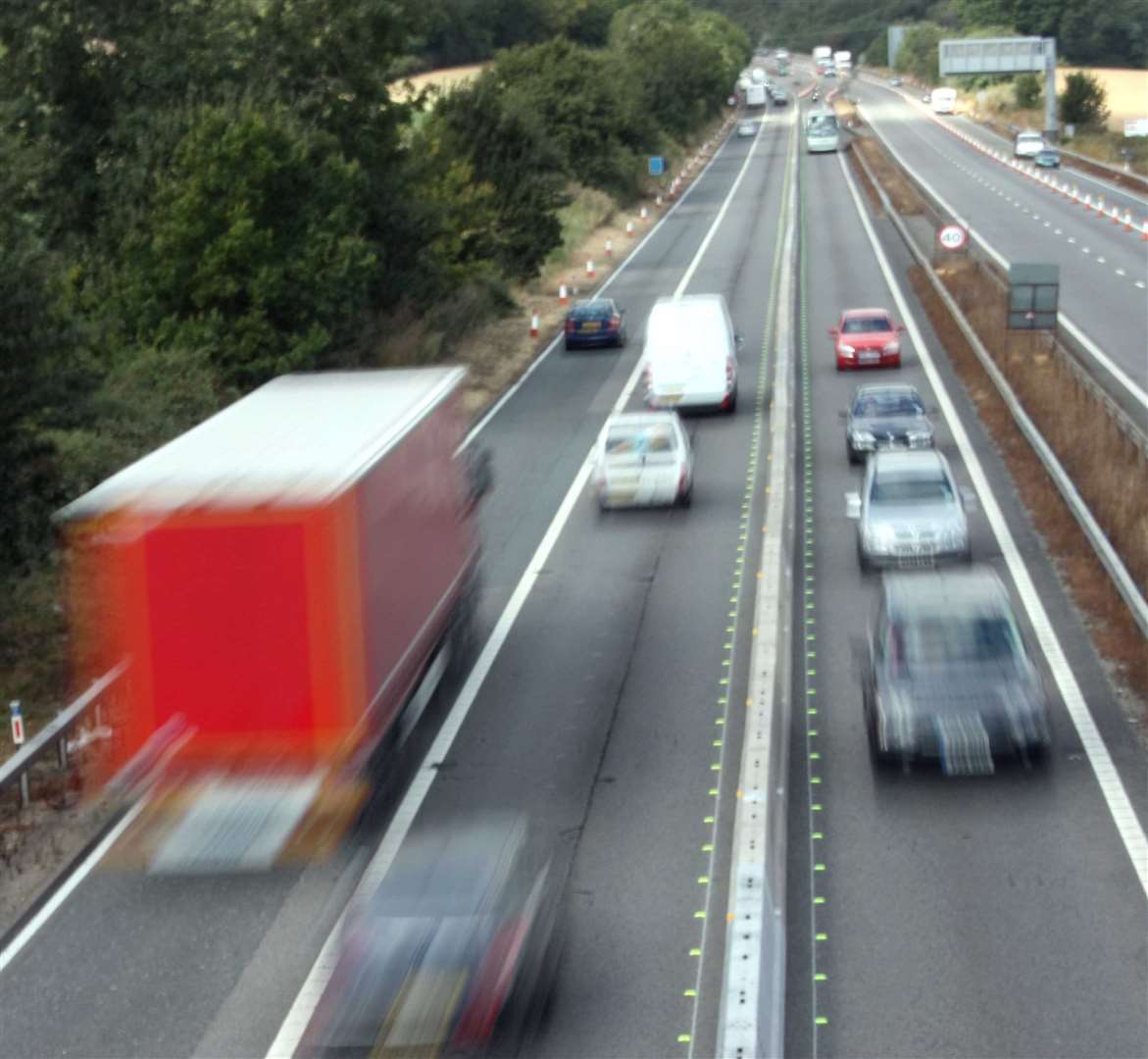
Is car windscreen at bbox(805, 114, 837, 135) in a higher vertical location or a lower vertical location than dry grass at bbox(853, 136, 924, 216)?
higher

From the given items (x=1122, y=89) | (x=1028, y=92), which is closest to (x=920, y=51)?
(x=1122, y=89)

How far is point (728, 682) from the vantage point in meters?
19.6

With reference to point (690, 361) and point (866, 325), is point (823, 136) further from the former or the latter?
point (690, 361)

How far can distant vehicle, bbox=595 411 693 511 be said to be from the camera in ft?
91.4

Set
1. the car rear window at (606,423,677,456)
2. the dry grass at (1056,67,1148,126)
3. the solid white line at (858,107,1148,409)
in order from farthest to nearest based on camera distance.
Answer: the dry grass at (1056,67,1148,126) → the solid white line at (858,107,1148,409) → the car rear window at (606,423,677,456)

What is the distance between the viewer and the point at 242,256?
32938mm

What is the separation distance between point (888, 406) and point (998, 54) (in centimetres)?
9223

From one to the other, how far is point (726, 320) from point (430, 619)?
20511 millimetres

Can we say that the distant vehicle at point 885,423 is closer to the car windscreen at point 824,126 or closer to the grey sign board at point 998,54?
the car windscreen at point 824,126

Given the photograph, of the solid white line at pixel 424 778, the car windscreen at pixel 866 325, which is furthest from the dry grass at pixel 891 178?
the solid white line at pixel 424 778

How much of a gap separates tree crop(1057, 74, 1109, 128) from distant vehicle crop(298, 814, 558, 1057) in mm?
113888

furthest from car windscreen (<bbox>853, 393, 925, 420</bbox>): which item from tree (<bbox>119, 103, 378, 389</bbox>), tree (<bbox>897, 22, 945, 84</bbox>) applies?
tree (<bbox>897, 22, 945, 84</bbox>)

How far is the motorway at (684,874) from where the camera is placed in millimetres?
12367

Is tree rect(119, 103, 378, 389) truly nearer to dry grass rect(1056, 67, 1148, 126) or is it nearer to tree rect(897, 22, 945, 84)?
dry grass rect(1056, 67, 1148, 126)
